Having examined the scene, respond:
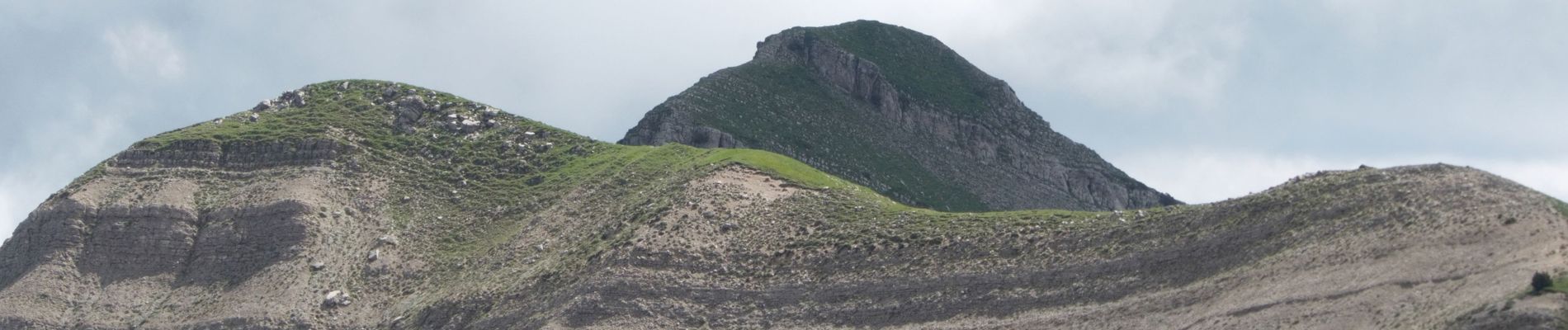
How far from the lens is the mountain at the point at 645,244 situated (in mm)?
94438

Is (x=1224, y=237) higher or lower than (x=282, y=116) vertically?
lower

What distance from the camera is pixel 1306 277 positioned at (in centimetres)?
9525

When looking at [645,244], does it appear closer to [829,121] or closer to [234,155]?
[234,155]

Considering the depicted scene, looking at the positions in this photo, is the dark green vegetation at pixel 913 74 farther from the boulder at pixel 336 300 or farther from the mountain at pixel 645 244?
the boulder at pixel 336 300

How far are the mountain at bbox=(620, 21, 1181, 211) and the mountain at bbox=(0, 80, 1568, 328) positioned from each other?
2233 centimetres

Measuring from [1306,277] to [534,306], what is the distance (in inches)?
1569

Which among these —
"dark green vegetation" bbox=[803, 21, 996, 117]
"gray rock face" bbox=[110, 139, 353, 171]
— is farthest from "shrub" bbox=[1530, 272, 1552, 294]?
"dark green vegetation" bbox=[803, 21, 996, 117]

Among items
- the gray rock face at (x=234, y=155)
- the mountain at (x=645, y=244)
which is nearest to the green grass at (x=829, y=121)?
the mountain at (x=645, y=244)

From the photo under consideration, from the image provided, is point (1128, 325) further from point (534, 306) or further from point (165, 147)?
point (165, 147)

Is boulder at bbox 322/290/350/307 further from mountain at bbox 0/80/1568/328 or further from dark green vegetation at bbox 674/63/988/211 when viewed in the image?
dark green vegetation at bbox 674/63/988/211

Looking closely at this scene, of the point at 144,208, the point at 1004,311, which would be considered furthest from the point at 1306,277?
the point at 144,208

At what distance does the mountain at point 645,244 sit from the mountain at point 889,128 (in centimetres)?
2233

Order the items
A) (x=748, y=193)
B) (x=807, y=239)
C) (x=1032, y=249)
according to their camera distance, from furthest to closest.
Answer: (x=748, y=193), (x=807, y=239), (x=1032, y=249)

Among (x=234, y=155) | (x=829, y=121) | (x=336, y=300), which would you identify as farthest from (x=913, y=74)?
(x=336, y=300)
